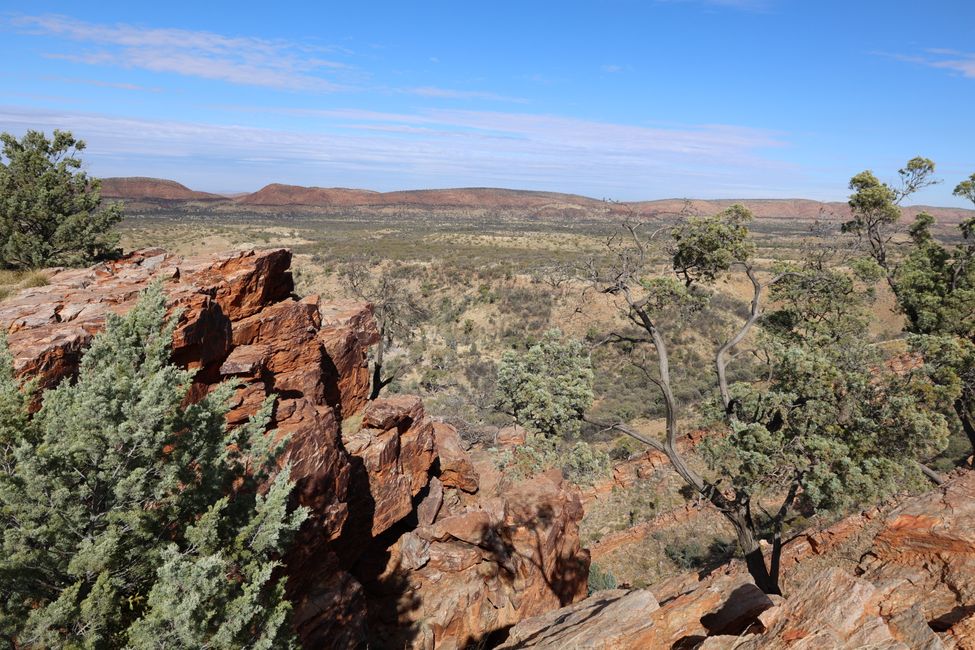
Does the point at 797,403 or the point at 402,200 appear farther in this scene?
the point at 402,200

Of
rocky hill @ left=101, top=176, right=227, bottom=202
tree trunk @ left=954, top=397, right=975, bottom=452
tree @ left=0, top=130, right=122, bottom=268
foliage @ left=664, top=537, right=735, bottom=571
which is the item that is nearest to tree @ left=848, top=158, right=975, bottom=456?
tree trunk @ left=954, top=397, right=975, bottom=452

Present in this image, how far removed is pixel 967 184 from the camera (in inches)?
631

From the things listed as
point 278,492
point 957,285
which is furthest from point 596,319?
point 278,492

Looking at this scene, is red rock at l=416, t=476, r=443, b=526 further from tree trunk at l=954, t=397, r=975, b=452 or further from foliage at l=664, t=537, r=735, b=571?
tree trunk at l=954, t=397, r=975, b=452

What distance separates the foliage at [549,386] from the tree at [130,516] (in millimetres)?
5464

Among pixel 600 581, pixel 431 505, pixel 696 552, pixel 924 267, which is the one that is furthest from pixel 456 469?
pixel 924 267

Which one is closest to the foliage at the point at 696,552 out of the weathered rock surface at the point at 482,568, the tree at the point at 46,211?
the weathered rock surface at the point at 482,568

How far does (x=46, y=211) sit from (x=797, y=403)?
22015mm

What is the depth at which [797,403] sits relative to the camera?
10.4 m

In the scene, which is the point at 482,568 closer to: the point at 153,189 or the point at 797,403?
the point at 797,403

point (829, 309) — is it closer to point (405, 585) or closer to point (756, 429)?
point (756, 429)

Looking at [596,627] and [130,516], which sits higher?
[130,516]

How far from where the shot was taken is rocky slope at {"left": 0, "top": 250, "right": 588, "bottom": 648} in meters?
8.50

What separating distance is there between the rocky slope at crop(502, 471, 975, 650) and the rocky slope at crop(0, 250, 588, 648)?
3.15m
